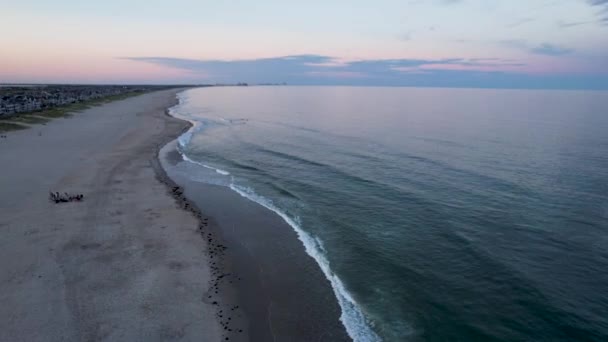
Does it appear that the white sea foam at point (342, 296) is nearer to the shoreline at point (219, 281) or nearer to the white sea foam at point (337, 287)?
the white sea foam at point (337, 287)

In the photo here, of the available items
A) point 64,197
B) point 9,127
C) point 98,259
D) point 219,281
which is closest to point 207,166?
point 64,197

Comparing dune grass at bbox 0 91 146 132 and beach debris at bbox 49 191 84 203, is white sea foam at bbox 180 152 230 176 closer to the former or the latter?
beach debris at bbox 49 191 84 203

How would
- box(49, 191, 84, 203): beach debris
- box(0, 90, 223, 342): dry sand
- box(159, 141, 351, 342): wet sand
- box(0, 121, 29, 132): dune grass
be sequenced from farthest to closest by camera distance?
1. box(0, 121, 29, 132): dune grass
2. box(49, 191, 84, 203): beach debris
3. box(159, 141, 351, 342): wet sand
4. box(0, 90, 223, 342): dry sand

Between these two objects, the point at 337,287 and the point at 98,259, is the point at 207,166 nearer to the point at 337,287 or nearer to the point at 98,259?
the point at 98,259

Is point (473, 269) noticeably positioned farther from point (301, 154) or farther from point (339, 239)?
point (301, 154)

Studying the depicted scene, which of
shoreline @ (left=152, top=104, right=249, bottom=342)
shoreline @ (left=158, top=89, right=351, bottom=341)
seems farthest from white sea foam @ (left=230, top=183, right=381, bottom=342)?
shoreline @ (left=152, top=104, right=249, bottom=342)

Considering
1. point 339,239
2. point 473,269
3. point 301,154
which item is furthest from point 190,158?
point 473,269

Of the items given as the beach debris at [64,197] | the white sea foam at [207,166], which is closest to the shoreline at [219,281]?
the beach debris at [64,197]
